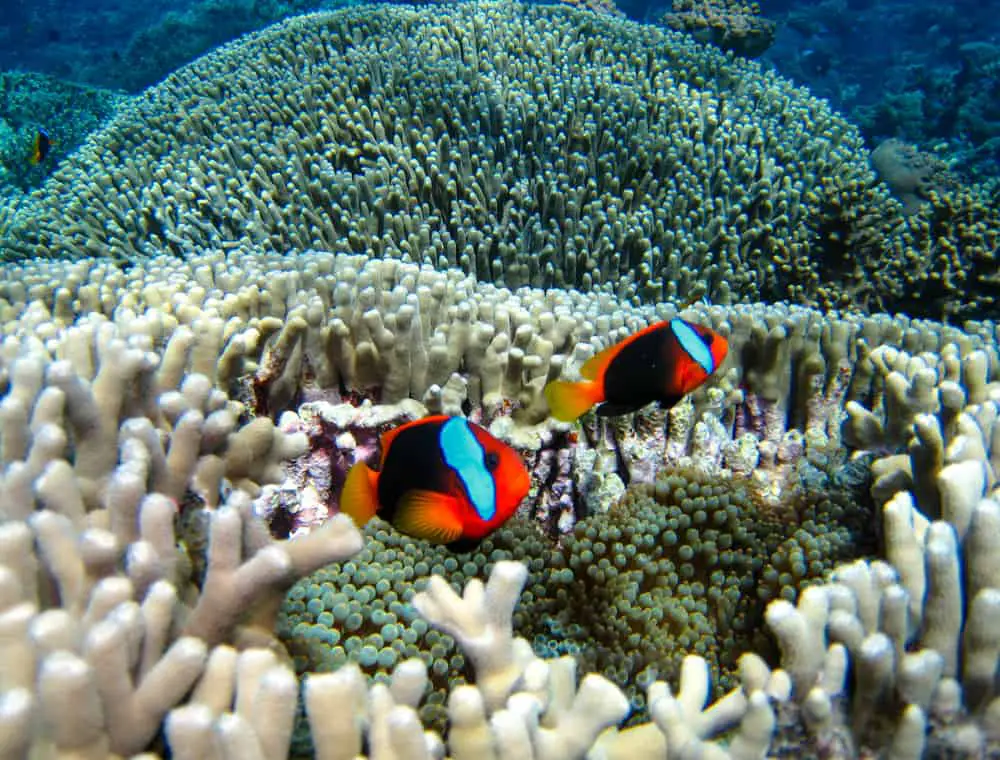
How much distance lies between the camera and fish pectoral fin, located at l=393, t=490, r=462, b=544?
1.65 metres

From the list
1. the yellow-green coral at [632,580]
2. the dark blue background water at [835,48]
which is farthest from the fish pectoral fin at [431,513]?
the dark blue background water at [835,48]

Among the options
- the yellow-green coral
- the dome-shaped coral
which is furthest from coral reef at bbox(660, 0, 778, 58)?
the yellow-green coral

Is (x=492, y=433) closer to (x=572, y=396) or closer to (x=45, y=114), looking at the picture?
(x=572, y=396)

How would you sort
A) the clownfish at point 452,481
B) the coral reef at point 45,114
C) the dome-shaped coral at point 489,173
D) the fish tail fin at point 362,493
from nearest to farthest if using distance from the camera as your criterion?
the clownfish at point 452,481
the fish tail fin at point 362,493
the dome-shaped coral at point 489,173
the coral reef at point 45,114

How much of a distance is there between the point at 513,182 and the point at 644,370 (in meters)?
3.57

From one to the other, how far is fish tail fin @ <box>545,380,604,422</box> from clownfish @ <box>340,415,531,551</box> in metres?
0.50

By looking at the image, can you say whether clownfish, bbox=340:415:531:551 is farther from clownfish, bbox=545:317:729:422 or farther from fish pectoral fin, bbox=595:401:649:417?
fish pectoral fin, bbox=595:401:649:417

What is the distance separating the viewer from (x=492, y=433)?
2848 mm

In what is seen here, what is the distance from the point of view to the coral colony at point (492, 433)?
1404mm

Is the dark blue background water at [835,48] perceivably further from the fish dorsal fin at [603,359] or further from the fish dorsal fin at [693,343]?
the fish dorsal fin at [603,359]

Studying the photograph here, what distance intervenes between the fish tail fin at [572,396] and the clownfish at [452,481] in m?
0.50

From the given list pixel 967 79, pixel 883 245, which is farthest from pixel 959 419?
pixel 967 79

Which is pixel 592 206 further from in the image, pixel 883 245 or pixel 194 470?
pixel 194 470

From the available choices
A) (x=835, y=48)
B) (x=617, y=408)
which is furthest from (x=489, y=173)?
(x=835, y=48)
